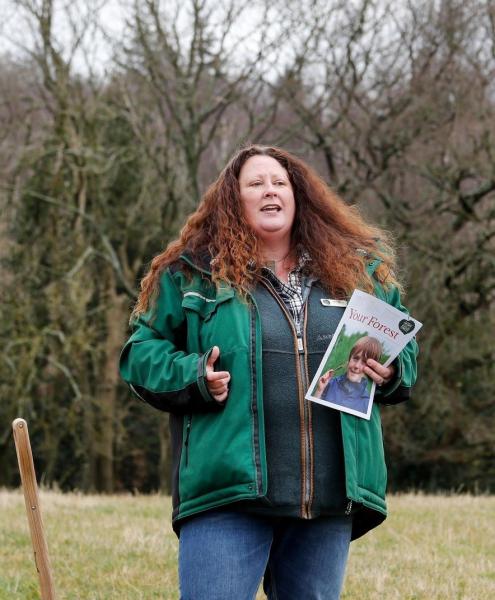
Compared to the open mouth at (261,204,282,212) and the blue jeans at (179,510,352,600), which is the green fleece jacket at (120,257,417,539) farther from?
the open mouth at (261,204,282,212)

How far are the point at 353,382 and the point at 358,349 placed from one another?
0.39ft

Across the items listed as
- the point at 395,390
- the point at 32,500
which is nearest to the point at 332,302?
the point at 395,390

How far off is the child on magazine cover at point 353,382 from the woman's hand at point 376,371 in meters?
0.02

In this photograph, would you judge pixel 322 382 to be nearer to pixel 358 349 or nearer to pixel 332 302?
pixel 358 349

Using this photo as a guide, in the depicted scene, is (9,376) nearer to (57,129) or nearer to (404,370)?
(57,129)

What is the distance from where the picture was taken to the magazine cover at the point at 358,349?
314 centimetres

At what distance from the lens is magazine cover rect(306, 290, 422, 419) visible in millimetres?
3137

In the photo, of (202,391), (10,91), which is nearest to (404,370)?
(202,391)

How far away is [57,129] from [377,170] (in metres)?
5.91

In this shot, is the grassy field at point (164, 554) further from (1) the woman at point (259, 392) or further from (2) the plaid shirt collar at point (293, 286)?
(2) the plaid shirt collar at point (293, 286)

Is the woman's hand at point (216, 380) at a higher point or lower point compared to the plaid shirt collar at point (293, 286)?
lower

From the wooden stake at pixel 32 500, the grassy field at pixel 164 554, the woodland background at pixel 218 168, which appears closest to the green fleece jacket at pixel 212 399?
the wooden stake at pixel 32 500

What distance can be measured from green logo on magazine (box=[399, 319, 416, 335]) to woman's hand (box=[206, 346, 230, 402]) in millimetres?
634

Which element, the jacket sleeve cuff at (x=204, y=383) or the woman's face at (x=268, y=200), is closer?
the jacket sleeve cuff at (x=204, y=383)
